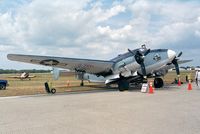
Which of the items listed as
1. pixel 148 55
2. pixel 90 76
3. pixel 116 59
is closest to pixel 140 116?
pixel 148 55

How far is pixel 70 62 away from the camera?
21.4 metres

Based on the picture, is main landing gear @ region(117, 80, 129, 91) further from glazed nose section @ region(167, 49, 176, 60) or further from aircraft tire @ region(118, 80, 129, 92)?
glazed nose section @ region(167, 49, 176, 60)

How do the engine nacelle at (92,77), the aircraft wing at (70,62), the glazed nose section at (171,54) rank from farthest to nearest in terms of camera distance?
the engine nacelle at (92,77), the glazed nose section at (171,54), the aircraft wing at (70,62)

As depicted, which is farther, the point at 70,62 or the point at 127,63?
the point at 127,63

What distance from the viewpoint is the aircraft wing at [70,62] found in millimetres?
18906

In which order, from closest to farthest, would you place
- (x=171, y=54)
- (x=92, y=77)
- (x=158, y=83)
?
1. (x=171, y=54)
2. (x=158, y=83)
3. (x=92, y=77)

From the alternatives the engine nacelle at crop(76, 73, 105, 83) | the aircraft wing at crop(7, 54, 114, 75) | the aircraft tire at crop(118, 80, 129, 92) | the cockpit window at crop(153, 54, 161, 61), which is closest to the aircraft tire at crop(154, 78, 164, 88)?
the cockpit window at crop(153, 54, 161, 61)

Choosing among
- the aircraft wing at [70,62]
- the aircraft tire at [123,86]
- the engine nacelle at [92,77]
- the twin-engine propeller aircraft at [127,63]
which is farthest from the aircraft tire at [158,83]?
the engine nacelle at [92,77]

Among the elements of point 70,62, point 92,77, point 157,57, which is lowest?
point 92,77

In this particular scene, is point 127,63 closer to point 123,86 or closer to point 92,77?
point 123,86

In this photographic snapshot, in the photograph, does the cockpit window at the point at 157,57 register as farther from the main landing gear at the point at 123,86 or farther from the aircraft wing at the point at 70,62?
the aircraft wing at the point at 70,62

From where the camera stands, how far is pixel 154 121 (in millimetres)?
7887

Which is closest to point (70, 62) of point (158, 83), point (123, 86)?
point (123, 86)

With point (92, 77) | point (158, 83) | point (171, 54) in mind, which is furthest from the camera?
point (92, 77)
